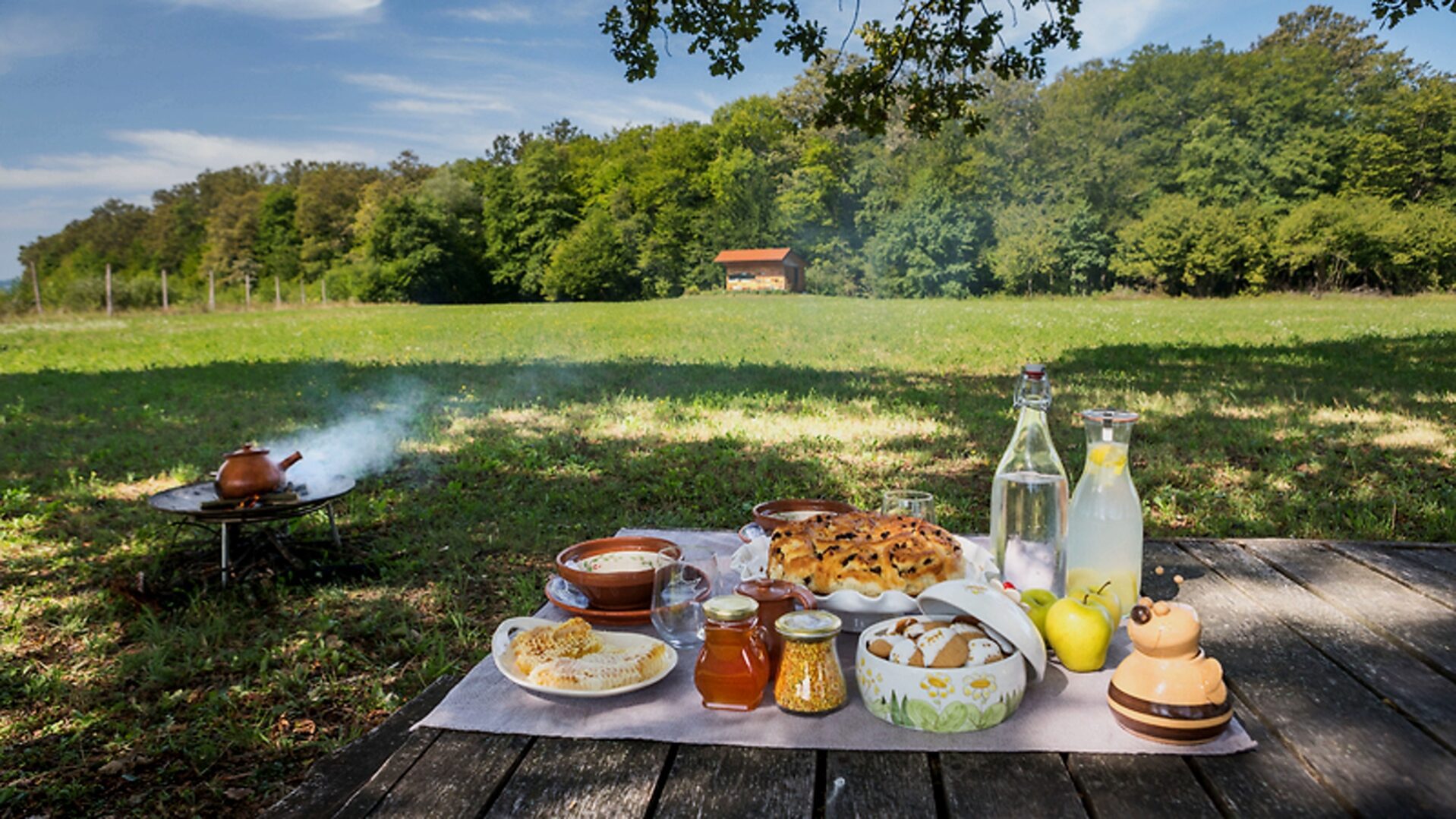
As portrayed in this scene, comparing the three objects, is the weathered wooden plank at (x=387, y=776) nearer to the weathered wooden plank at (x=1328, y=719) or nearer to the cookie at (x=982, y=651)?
the cookie at (x=982, y=651)

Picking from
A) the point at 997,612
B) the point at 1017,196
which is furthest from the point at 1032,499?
the point at 1017,196

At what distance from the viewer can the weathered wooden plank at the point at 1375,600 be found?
4.52ft

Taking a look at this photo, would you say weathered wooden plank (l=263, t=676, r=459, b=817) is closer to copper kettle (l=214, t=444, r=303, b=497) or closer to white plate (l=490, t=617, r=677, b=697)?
white plate (l=490, t=617, r=677, b=697)

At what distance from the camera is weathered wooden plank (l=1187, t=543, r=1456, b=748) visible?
45.0 inches

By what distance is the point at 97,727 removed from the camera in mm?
2730

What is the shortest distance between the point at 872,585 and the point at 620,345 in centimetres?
1258

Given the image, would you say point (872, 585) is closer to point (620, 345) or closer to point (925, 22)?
point (925, 22)

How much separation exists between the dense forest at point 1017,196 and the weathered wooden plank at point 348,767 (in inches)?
1219

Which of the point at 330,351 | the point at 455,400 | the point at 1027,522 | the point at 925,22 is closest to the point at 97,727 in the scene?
the point at 1027,522

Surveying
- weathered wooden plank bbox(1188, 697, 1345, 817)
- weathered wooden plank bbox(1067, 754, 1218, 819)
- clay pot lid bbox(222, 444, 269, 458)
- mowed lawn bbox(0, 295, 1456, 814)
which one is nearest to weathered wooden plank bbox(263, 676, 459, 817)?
weathered wooden plank bbox(1067, 754, 1218, 819)

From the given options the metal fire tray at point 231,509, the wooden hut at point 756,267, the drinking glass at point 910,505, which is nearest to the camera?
the drinking glass at point 910,505

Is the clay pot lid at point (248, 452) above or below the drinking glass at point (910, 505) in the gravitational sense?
below

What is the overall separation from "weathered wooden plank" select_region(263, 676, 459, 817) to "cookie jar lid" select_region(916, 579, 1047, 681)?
726mm

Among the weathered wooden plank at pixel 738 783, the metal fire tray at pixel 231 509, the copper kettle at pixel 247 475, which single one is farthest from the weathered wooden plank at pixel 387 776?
the copper kettle at pixel 247 475
